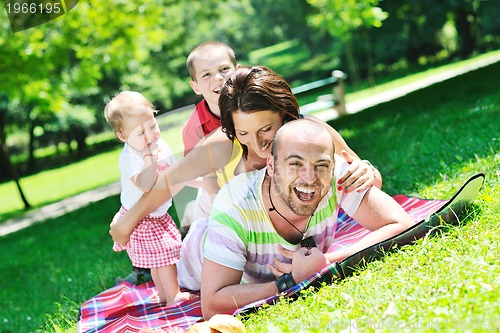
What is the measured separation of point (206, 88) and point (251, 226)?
1346mm

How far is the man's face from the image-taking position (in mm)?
3143

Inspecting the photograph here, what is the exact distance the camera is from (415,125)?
874 centimetres

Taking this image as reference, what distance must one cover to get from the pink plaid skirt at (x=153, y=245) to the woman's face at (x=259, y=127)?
1077mm

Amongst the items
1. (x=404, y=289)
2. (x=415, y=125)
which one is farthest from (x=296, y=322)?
(x=415, y=125)

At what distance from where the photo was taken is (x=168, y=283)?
4148mm

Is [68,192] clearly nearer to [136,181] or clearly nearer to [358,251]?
[136,181]

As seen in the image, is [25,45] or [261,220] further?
[25,45]

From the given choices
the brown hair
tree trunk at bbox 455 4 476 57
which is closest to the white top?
the brown hair

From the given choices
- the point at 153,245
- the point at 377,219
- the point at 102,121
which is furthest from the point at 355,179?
the point at 102,121

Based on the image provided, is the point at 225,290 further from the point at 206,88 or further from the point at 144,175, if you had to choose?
the point at 206,88

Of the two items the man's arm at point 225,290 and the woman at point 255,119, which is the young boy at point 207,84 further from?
the man's arm at point 225,290

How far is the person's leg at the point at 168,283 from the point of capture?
13.4ft

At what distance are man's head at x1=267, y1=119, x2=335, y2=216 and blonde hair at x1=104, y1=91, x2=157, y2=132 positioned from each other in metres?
1.26

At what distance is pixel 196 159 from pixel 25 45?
824cm
